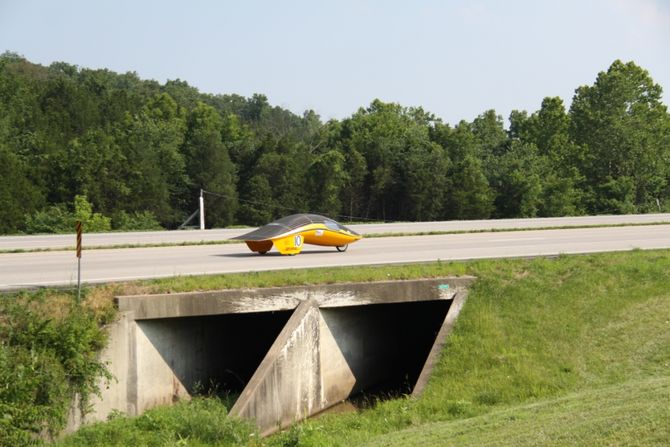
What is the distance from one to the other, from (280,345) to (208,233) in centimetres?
1465

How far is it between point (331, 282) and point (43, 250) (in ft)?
34.1

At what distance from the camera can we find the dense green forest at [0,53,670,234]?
188 feet

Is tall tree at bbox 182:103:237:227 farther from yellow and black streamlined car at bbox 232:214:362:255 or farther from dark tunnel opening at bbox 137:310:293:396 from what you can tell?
dark tunnel opening at bbox 137:310:293:396

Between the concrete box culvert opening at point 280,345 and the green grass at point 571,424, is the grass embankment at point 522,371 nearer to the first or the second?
the green grass at point 571,424

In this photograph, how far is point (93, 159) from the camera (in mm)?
55812

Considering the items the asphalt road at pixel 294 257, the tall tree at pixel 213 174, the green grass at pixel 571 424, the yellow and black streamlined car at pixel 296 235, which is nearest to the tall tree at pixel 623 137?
the tall tree at pixel 213 174

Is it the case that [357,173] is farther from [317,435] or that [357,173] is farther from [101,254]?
[317,435]

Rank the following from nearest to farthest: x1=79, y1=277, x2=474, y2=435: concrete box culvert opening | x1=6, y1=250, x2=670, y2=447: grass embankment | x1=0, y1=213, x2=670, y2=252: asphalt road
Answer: x1=6, y1=250, x2=670, y2=447: grass embankment
x1=79, y1=277, x2=474, y2=435: concrete box culvert opening
x1=0, y1=213, x2=670, y2=252: asphalt road

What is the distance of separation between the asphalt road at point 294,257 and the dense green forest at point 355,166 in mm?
27101

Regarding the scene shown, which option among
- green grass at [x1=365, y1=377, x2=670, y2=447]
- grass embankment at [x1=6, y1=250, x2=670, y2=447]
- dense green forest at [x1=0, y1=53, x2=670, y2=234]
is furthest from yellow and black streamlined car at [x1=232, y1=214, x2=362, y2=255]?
dense green forest at [x1=0, y1=53, x2=670, y2=234]

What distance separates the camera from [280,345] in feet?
52.9

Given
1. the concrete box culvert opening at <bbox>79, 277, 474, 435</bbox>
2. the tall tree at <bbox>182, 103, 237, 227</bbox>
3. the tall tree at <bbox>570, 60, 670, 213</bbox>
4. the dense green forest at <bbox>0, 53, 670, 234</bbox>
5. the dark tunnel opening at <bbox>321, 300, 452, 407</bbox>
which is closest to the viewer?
the concrete box culvert opening at <bbox>79, 277, 474, 435</bbox>

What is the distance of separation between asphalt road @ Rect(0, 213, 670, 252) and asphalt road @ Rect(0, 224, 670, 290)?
179 cm

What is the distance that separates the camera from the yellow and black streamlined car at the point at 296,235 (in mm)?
22516
